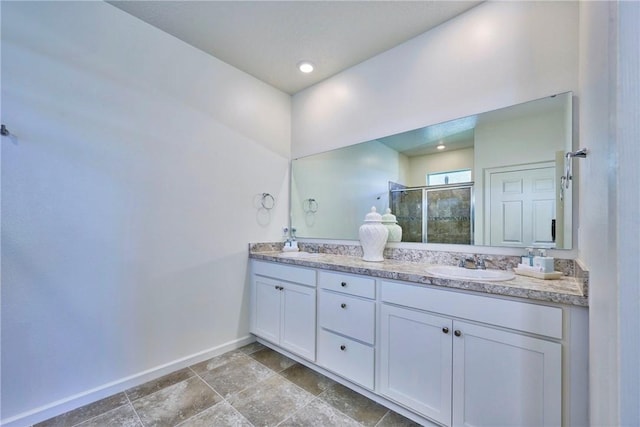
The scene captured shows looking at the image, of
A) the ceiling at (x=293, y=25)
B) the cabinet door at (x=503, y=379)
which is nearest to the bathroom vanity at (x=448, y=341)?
the cabinet door at (x=503, y=379)

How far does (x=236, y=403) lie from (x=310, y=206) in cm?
175

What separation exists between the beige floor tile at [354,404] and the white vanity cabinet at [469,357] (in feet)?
0.43

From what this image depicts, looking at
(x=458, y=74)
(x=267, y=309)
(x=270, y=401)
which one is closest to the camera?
(x=270, y=401)

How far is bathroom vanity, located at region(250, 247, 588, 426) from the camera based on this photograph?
1049 millimetres

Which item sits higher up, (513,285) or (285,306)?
(513,285)

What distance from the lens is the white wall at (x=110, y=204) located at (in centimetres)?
145

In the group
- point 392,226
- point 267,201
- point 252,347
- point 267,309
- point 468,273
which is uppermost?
point 267,201

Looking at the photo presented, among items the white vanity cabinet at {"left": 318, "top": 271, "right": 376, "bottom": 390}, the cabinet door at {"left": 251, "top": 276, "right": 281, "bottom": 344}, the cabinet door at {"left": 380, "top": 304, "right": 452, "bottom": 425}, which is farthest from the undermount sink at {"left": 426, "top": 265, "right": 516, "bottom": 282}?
the cabinet door at {"left": 251, "top": 276, "right": 281, "bottom": 344}

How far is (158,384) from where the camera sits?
1.81 m

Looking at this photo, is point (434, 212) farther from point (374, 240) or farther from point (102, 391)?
point (102, 391)

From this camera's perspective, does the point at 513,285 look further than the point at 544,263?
No

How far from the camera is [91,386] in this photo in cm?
163

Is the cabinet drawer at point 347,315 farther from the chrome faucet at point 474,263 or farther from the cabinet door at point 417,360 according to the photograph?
the chrome faucet at point 474,263

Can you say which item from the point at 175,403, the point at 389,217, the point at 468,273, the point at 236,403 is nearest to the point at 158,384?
the point at 175,403
